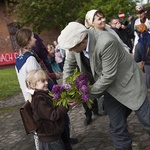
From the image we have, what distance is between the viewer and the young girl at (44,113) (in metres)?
3.00

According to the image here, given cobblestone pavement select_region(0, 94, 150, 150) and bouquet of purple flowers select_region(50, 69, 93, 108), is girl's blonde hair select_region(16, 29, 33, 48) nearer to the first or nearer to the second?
bouquet of purple flowers select_region(50, 69, 93, 108)

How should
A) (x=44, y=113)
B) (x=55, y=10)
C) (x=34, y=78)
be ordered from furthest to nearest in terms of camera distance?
(x=55, y=10), (x=34, y=78), (x=44, y=113)

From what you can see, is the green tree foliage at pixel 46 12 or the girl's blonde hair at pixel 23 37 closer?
the girl's blonde hair at pixel 23 37

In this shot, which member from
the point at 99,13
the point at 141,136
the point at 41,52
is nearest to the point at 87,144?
the point at 141,136

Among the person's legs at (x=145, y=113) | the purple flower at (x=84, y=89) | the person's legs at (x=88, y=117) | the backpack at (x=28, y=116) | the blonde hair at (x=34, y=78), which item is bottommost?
the person's legs at (x=88, y=117)

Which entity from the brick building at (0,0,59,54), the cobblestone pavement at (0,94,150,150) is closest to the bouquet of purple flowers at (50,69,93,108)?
the cobblestone pavement at (0,94,150,150)

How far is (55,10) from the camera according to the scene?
74.0ft

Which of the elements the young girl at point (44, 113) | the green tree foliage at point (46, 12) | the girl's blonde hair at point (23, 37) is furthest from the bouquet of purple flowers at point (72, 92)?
the green tree foliage at point (46, 12)

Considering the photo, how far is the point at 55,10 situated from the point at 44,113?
20319 millimetres

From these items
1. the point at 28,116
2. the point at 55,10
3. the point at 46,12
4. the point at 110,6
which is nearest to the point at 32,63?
the point at 28,116

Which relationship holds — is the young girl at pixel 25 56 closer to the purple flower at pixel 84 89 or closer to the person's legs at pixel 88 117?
the purple flower at pixel 84 89

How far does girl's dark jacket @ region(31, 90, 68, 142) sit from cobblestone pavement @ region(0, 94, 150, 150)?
133 centimetres

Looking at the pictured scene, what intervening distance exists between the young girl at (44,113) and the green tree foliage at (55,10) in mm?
18931

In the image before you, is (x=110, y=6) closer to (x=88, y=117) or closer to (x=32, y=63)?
(x=88, y=117)
